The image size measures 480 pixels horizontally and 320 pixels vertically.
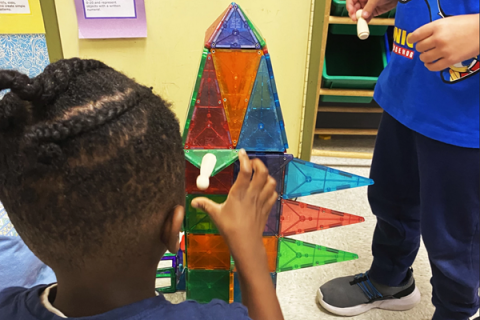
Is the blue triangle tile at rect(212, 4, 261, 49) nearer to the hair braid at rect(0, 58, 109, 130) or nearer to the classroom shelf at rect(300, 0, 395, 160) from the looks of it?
the hair braid at rect(0, 58, 109, 130)

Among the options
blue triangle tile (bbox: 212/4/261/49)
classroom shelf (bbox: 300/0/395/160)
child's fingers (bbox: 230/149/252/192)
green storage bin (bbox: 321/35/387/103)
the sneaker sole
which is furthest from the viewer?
green storage bin (bbox: 321/35/387/103)

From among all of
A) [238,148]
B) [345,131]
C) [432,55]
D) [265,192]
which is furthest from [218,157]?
[345,131]

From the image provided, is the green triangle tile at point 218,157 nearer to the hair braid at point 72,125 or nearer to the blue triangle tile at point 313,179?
the blue triangle tile at point 313,179

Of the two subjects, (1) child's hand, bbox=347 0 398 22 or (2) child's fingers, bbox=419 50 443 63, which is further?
(1) child's hand, bbox=347 0 398 22

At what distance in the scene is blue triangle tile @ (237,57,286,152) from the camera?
621 mm

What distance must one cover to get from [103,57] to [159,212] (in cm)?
101

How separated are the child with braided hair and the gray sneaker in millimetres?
491

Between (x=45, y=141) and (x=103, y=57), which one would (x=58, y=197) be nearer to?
(x=45, y=141)

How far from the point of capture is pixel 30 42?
1275mm

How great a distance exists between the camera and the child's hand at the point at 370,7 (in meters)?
0.53

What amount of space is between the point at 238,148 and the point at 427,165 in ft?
0.97

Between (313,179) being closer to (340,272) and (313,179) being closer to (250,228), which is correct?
(250,228)

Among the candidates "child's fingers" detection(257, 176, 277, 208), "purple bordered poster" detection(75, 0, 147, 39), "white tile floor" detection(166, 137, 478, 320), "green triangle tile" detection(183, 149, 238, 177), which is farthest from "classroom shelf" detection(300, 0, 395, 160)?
"child's fingers" detection(257, 176, 277, 208)

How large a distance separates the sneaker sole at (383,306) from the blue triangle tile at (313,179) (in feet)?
1.37
